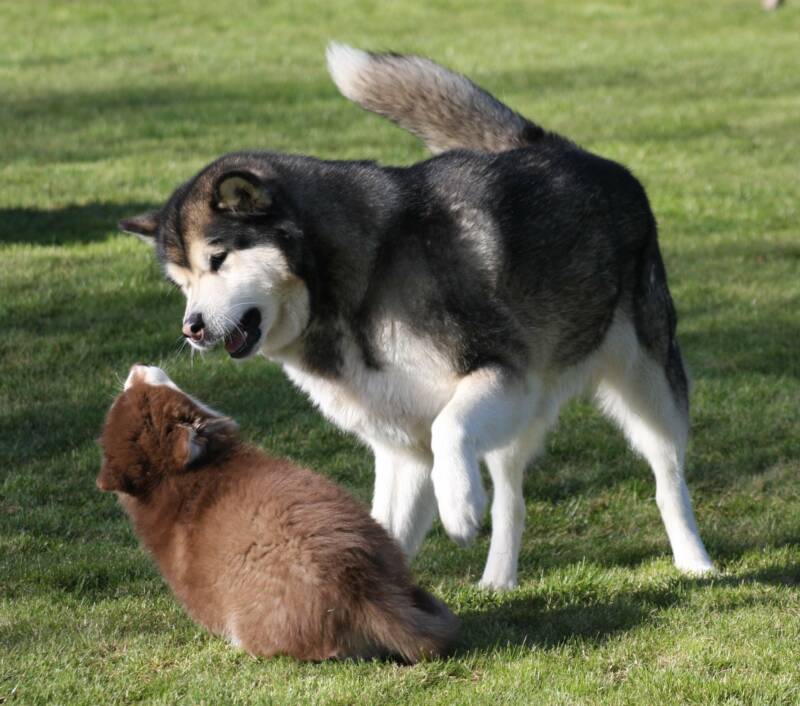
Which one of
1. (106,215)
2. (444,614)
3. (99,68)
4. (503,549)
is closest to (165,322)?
(106,215)

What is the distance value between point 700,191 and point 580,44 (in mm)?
8619

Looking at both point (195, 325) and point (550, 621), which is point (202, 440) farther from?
point (550, 621)

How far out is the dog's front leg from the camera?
182 inches

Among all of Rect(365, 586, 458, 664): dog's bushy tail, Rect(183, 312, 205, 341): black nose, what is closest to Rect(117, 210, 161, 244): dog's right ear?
Rect(183, 312, 205, 341): black nose

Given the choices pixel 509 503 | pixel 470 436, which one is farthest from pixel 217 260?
pixel 509 503

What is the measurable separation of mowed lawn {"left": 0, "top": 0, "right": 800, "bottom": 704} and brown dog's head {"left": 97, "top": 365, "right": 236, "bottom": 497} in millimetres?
593

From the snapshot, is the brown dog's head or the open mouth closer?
the brown dog's head

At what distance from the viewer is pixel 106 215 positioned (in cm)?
1119

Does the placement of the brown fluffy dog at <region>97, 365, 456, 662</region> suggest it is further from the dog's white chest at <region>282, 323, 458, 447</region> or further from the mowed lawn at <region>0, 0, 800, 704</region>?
the dog's white chest at <region>282, 323, 458, 447</region>

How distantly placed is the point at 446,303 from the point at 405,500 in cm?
94

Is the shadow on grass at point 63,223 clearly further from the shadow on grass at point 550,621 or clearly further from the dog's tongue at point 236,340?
the shadow on grass at point 550,621

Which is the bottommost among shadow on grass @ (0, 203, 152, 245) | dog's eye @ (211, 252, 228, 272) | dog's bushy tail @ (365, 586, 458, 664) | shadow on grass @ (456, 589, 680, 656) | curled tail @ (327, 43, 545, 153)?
shadow on grass @ (0, 203, 152, 245)

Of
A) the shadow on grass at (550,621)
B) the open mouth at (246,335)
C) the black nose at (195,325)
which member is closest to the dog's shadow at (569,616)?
the shadow on grass at (550,621)

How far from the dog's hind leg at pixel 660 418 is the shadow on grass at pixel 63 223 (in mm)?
5781
